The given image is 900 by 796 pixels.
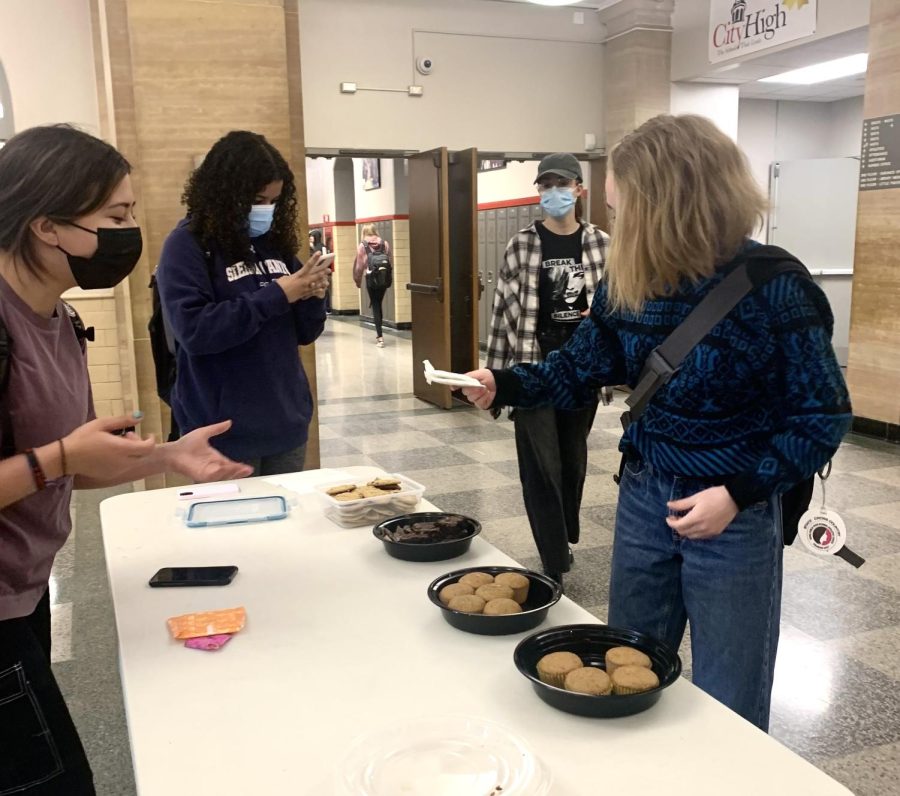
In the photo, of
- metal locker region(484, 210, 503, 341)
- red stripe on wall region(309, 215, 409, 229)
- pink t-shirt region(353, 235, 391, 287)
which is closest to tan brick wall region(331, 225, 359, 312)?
red stripe on wall region(309, 215, 409, 229)

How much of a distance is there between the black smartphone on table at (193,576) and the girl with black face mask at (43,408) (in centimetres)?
20

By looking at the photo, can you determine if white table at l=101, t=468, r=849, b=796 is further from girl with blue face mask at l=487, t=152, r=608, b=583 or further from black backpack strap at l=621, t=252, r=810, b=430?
girl with blue face mask at l=487, t=152, r=608, b=583

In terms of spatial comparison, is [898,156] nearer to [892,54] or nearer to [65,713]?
[892,54]

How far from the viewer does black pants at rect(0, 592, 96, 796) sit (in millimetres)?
1203

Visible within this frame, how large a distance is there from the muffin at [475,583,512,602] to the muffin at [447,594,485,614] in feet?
0.04

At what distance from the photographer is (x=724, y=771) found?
0.98 metres

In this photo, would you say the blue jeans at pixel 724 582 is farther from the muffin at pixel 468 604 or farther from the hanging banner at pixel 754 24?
the hanging banner at pixel 754 24

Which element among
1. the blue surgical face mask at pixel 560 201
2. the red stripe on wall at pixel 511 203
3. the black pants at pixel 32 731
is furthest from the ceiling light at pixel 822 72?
the black pants at pixel 32 731

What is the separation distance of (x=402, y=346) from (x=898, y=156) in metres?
7.30

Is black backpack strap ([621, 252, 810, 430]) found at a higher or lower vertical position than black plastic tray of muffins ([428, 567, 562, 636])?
higher

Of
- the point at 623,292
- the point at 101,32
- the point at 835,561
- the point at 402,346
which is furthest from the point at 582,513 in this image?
the point at 402,346

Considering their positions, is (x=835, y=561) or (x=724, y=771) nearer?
(x=724, y=771)

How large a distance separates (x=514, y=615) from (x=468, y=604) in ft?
0.26

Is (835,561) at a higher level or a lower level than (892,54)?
lower
